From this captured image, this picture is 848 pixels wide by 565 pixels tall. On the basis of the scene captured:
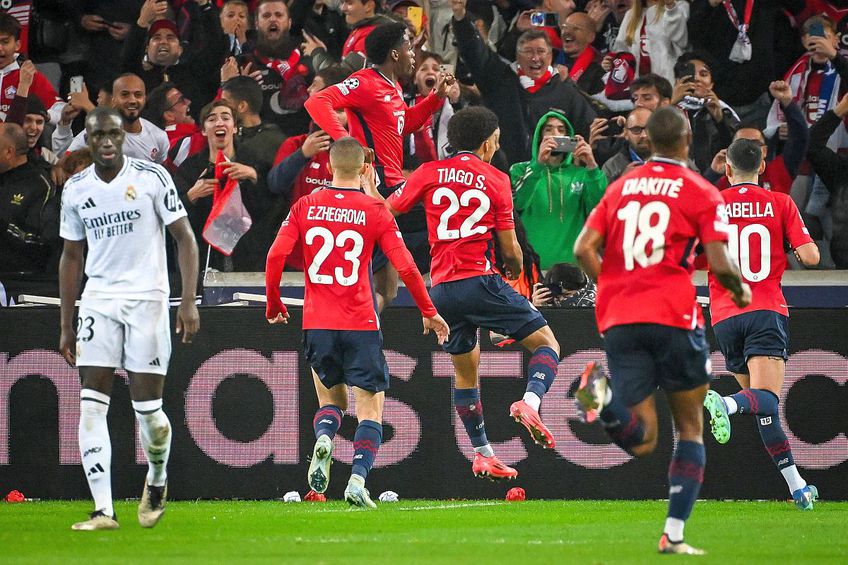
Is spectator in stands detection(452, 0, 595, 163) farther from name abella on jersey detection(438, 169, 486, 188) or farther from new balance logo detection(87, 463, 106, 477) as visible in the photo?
new balance logo detection(87, 463, 106, 477)

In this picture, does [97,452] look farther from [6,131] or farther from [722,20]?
[722,20]

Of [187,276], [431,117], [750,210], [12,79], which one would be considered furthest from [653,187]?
[12,79]

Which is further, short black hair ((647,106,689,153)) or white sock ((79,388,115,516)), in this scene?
white sock ((79,388,115,516))

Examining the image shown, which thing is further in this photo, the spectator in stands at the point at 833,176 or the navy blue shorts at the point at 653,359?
the spectator in stands at the point at 833,176

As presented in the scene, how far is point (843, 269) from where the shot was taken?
1299cm

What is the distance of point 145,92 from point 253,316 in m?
4.57

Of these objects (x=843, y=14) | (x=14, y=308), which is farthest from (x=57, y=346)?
(x=843, y=14)

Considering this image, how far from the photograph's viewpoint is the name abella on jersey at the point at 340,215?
31.0 feet

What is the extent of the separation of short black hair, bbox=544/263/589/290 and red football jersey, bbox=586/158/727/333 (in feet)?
17.0

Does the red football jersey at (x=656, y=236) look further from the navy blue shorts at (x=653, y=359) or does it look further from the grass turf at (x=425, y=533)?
the grass turf at (x=425, y=533)

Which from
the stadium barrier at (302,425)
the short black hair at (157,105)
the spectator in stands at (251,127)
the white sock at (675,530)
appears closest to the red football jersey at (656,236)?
the white sock at (675,530)

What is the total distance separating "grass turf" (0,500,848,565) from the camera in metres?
6.91

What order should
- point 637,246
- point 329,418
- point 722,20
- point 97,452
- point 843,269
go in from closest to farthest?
point 637,246, point 97,452, point 329,418, point 843,269, point 722,20

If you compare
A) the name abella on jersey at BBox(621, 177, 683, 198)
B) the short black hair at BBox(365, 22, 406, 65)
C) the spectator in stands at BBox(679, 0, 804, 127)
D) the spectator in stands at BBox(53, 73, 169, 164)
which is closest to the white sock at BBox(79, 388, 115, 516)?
the name abella on jersey at BBox(621, 177, 683, 198)
